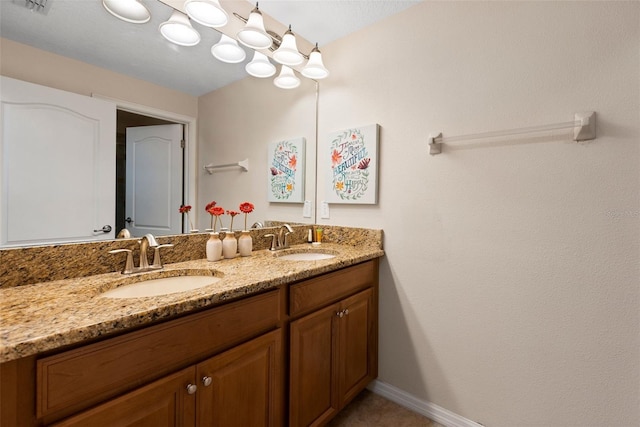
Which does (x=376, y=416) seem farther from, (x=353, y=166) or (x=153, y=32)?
(x=153, y=32)

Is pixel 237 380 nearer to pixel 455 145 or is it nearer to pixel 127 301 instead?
pixel 127 301

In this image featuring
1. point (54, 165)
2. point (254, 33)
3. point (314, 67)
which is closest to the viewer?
point (54, 165)

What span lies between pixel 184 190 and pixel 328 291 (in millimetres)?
871

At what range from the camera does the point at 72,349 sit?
671 millimetres

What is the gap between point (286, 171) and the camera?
6.61ft

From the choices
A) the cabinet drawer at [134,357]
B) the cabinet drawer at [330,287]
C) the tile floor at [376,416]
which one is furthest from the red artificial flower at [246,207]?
the tile floor at [376,416]

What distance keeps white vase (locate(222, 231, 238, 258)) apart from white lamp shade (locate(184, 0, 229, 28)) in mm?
1042

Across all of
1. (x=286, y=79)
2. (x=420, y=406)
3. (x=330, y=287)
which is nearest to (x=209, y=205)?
(x=330, y=287)

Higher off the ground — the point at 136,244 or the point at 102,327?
the point at 136,244

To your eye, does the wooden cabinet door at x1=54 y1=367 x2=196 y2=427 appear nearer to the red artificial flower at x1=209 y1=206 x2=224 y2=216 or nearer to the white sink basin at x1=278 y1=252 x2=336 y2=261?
the red artificial flower at x1=209 y1=206 x2=224 y2=216

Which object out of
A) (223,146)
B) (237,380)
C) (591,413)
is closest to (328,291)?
(237,380)

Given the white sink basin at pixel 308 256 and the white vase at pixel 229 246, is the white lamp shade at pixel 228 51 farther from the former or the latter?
the white sink basin at pixel 308 256

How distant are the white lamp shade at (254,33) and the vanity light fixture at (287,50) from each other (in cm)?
16

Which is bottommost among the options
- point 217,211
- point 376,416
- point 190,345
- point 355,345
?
point 376,416
